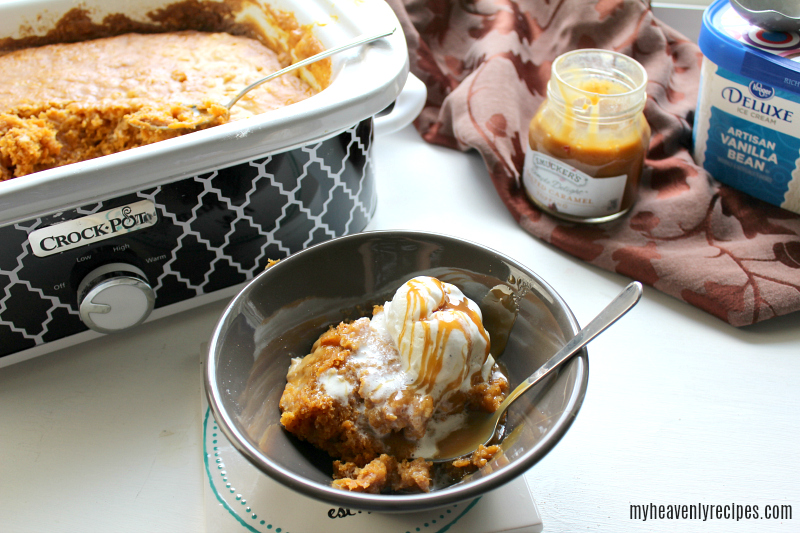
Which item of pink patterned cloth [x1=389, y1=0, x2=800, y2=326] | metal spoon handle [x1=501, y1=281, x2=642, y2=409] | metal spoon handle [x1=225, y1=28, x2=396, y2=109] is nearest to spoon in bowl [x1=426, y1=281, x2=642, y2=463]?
metal spoon handle [x1=501, y1=281, x2=642, y2=409]

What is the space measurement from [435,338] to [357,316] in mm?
161

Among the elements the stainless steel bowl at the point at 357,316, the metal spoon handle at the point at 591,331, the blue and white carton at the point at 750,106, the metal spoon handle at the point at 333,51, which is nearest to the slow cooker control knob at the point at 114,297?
the stainless steel bowl at the point at 357,316

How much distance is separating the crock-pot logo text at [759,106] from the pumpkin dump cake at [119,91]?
1.95ft

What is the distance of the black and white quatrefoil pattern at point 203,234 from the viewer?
0.62 metres

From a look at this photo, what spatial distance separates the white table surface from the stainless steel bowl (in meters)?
0.13

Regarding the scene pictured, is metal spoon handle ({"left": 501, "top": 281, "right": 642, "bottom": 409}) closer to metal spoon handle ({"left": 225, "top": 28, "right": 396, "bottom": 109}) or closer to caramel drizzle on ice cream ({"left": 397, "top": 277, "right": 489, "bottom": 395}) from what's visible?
caramel drizzle on ice cream ({"left": 397, "top": 277, "right": 489, "bottom": 395})

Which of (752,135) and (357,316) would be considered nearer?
(357,316)

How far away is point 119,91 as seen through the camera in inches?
32.2

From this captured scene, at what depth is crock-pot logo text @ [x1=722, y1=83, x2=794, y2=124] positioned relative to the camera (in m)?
0.81

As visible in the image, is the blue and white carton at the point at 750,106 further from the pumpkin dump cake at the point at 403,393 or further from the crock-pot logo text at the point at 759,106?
the pumpkin dump cake at the point at 403,393

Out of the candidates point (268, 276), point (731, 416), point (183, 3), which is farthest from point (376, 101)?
point (731, 416)

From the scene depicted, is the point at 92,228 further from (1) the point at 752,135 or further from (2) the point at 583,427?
(1) the point at 752,135

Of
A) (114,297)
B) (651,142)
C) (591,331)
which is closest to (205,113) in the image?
(114,297)

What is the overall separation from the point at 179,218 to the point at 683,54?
0.97m
